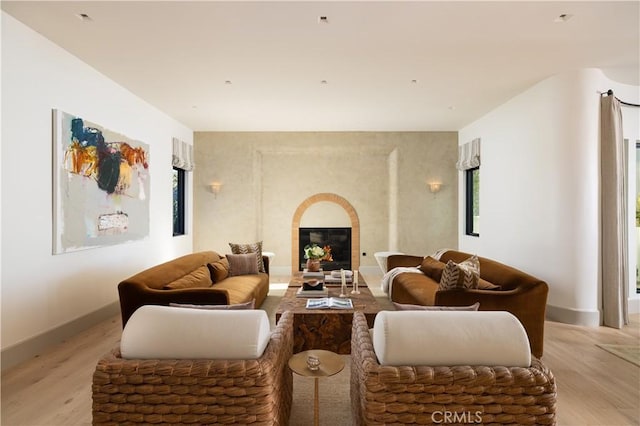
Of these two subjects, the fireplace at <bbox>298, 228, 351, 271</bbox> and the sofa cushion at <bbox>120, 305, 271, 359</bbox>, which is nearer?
the sofa cushion at <bbox>120, 305, 271, 359</bbox>

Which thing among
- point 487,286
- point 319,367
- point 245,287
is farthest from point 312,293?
point 319,367

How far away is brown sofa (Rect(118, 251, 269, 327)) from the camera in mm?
3262

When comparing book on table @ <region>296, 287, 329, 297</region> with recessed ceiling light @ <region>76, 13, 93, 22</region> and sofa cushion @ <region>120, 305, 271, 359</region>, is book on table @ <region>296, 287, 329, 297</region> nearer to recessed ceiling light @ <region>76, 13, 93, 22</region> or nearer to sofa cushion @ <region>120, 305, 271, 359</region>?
sofa cushion @ <region>120, 305, 271, 359</region>

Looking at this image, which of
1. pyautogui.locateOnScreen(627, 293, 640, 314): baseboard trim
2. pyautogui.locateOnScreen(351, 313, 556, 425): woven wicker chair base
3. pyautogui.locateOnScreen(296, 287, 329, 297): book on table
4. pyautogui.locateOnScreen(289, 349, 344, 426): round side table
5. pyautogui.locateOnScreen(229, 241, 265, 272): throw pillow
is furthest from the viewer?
pyautogui.locateOnScreen(229, 241, 265, 272): throw pillow

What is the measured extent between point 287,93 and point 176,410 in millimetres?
4322

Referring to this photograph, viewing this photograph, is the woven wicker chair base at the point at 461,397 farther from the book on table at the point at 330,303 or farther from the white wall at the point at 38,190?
the white wall at the point at 38,190

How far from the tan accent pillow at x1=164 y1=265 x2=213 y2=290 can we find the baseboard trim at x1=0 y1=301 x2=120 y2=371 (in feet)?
3.66

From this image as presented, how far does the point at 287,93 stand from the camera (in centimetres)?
505

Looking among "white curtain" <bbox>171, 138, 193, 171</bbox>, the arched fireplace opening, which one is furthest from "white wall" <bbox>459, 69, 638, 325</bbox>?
"white curtain" <bbox>171, 138, 193, 171</bbox>

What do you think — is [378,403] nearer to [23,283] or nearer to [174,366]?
[174,366]

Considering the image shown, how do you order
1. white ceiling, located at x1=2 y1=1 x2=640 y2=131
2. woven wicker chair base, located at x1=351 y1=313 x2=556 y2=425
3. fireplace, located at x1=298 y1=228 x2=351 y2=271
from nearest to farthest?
woven wicker chair base, located at x1=351 y1=313 x2=556 y2=425 < white ceiling, located at x1=2 y1=1 x2=640 y2=131 < fireplace, located at x1=298 y1=228 x2=351 y2=271

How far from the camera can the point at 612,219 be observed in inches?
165

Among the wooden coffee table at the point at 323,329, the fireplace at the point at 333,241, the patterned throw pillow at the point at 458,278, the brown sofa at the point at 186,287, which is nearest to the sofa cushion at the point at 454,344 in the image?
the wooden coffee table at the point at 323,329

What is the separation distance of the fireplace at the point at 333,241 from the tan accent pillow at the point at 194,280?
3.39 m
